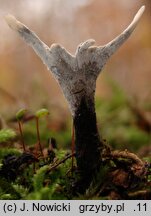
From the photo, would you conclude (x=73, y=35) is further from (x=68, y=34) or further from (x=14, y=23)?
(x=14, y=23)

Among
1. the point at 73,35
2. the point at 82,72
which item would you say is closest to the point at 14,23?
the point at 82,72

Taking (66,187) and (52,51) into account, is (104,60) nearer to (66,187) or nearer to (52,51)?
(52,51)

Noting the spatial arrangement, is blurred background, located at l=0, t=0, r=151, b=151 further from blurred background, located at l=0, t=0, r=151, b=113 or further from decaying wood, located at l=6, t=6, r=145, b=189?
decaying wood, located at l=6, t=6, r=145, b=189

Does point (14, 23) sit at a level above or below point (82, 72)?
above

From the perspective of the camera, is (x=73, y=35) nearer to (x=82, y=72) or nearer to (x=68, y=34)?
(x=68, y=34)

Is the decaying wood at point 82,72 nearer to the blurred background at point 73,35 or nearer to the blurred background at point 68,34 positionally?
the blurred background at point 73,35

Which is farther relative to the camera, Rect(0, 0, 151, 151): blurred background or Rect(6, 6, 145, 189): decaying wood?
Rect(0, 0, 151, 151): blurred background

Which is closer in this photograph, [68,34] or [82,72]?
[82,72]

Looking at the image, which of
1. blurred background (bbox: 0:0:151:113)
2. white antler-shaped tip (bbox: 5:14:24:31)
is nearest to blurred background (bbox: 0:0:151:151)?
blurred background (bbox: 0:0:151:113)

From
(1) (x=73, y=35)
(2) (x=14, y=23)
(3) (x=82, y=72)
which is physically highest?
(1) (x=73, y=35)
